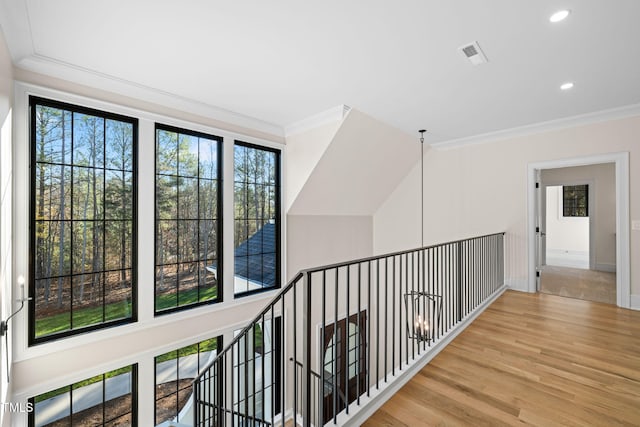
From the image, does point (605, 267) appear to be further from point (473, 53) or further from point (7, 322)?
point (7, 322)

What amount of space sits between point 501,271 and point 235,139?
4.50 meters

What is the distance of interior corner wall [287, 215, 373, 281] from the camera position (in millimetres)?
4921

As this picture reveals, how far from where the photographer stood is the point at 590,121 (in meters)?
3.96

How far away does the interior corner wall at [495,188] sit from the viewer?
3.82 m

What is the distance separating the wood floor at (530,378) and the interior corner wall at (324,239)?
2.72 meters

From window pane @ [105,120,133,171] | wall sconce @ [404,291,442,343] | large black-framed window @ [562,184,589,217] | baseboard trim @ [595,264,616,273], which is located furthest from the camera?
large black-framed window @ [562,184,589,217]

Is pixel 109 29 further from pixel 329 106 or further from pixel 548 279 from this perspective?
pixel 548 279

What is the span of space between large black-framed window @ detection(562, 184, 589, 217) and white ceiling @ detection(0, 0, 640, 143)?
5.09 meters

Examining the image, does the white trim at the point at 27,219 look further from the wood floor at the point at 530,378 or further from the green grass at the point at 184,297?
the wood floor at the point at 530,378

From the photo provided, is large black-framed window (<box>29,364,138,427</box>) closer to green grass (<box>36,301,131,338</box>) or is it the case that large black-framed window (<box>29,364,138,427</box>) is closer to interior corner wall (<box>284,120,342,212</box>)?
green grass (<box>36,301,131,338</box>)

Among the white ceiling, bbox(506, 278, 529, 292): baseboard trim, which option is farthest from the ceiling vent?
bbox(506, 278, 529, 292): baseboard trim

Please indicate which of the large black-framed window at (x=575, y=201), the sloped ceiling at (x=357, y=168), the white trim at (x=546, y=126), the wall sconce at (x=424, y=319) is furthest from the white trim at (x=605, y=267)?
the wall sconce at (x=424, y=319)

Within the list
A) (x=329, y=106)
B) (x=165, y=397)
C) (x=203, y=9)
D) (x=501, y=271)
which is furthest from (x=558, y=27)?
(x=165, y=397)

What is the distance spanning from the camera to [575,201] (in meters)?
7.76
